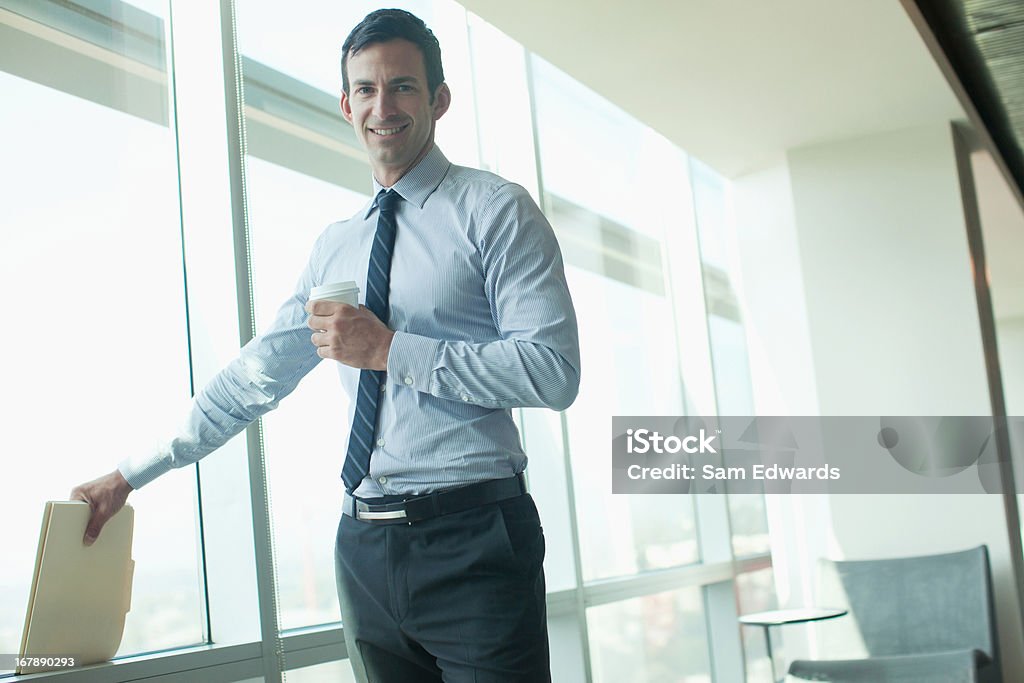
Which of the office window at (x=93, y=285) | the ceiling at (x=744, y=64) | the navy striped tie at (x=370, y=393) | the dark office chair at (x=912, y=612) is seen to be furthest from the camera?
the dark office chair at (x=912, y=612)

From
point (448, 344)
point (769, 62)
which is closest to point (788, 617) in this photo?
point (769, 62)

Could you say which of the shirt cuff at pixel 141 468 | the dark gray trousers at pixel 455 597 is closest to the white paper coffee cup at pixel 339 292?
the dark gray trousers at pixel 455 597

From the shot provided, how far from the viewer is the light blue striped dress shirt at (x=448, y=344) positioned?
54.6 inches

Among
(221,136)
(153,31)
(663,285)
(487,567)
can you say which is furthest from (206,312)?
(663,285)

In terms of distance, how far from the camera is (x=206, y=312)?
229 cm

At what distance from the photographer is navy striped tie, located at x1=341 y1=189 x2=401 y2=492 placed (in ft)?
4.87

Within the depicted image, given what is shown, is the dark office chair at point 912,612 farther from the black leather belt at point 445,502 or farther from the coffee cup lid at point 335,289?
the coffee cup lid at point 335,289

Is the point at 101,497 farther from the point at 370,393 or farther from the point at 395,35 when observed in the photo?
the point at 395,35

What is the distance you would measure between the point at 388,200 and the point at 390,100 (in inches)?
6.7

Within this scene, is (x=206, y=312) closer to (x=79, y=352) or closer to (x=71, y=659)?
(x=79, y=352)

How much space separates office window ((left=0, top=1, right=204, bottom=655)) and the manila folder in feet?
0.75

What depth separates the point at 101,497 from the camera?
5.35ft

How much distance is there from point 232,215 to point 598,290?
2.27 meters

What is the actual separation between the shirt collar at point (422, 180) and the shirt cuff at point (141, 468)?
599 mm
